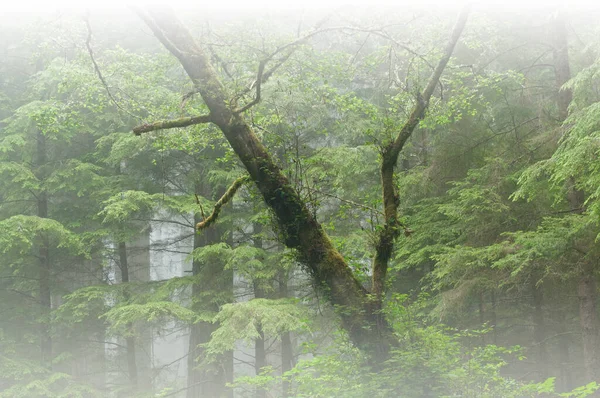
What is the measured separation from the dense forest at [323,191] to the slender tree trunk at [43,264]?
0.05 m

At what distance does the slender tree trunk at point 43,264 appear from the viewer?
13156 mm

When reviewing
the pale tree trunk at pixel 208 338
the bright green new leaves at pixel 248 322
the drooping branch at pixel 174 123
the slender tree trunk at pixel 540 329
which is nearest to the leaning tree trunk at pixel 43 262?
the pale tree trunk at pixel 208 338

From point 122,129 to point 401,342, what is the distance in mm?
8933

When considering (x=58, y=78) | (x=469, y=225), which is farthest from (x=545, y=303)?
(x=58, y=78)

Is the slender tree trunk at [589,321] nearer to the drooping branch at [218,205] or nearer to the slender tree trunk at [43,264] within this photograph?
the drooping branch at [218,205]

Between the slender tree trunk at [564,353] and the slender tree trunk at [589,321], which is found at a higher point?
the slender tree trunk at [589,321]

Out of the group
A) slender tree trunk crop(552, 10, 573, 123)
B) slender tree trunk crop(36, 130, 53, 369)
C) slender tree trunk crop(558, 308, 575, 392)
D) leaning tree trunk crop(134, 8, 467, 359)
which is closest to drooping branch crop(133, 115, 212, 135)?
leaning tree trunk crop(134, 8, 467, 359)

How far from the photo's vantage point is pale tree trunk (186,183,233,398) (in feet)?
39.5

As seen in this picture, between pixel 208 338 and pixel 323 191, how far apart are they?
4.79 metres

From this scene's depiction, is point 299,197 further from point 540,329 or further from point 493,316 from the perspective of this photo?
point 540,329

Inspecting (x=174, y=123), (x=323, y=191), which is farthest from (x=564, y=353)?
(x=174, y=123)

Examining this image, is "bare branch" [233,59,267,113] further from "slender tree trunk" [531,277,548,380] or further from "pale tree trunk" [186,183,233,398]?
"pale tree trunk" [186,183,233,398]

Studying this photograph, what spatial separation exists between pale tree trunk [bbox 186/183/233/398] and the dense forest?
0.05m

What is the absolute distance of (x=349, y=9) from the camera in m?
11.3
